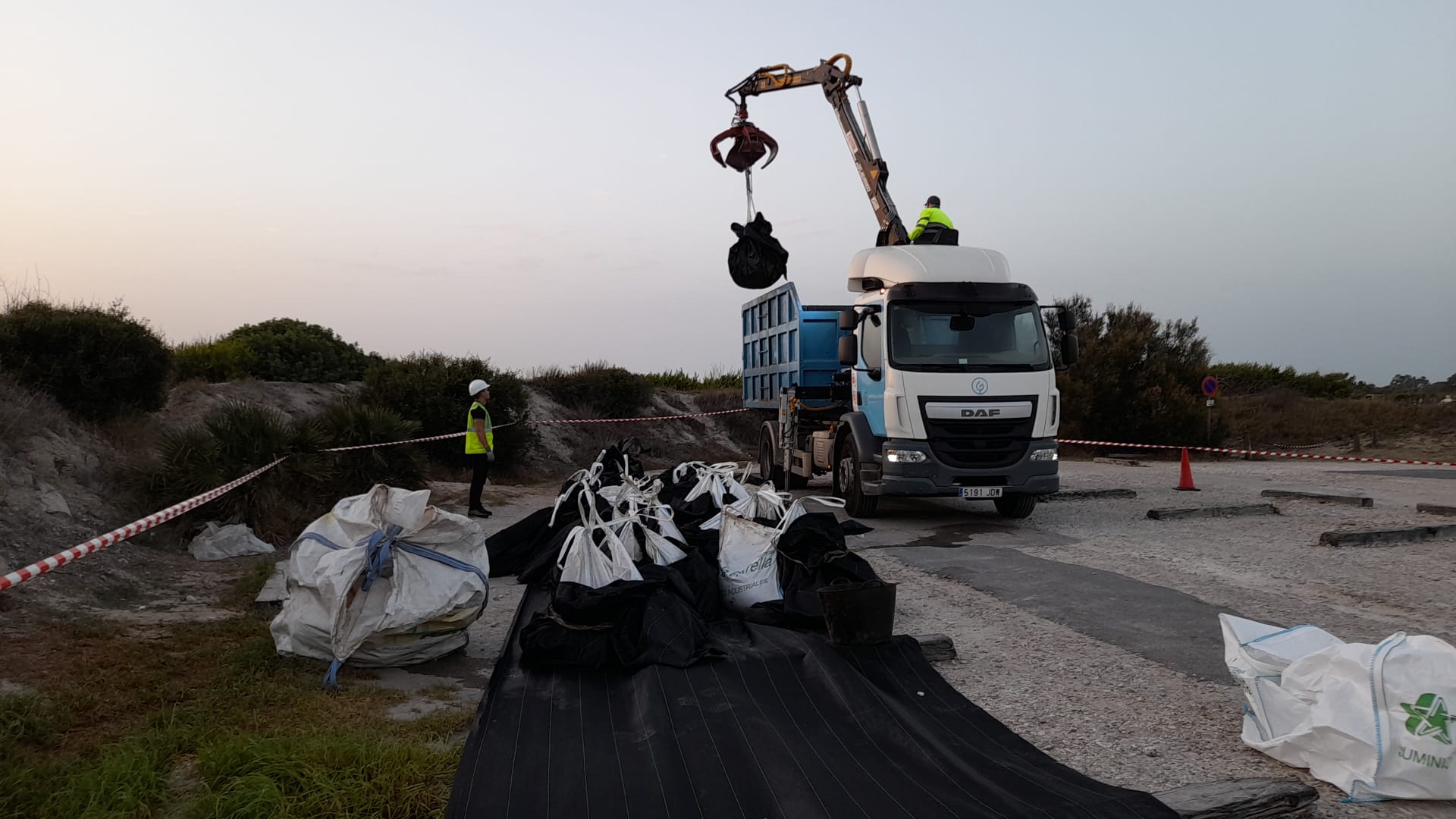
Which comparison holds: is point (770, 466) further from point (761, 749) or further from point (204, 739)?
point (204, 739)

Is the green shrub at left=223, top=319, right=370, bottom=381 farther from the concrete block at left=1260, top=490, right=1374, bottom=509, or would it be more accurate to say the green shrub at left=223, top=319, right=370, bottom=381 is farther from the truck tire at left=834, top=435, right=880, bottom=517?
the concrete block at left=1260, top=490, right=1374, bottom=509

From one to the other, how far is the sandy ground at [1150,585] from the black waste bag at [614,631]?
1.95ft

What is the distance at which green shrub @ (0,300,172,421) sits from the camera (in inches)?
411

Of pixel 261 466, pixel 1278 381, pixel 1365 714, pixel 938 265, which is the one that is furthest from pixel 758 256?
pixel 1278 381

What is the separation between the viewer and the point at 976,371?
10.2 m

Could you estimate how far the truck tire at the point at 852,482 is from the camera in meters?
11.0

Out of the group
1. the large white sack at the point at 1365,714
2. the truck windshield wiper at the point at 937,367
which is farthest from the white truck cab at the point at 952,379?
the large white sack at the point at 1365,714

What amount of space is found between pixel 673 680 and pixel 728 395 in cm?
2463

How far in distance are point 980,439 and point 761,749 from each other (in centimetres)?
713

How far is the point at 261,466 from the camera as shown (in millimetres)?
9492

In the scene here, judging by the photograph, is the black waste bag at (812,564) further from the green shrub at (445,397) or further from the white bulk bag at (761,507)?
the green shrub at (445,397)

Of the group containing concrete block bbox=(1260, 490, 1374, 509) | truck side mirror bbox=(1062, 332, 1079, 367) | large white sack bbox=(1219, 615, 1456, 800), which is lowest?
large white sack bbox=(1219, 615, 1456, 800)

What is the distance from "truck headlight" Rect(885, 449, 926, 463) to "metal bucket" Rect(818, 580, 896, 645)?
17.2 feet

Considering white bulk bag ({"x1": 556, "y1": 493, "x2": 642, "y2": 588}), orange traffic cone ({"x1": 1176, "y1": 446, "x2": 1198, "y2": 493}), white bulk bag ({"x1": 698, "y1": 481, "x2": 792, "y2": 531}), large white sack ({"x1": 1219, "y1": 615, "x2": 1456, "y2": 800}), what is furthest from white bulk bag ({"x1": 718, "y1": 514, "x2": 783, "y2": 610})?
orange traffic cone ({"x1": 1176, "y1": 446, "x2": 1198, "y2": 493})
